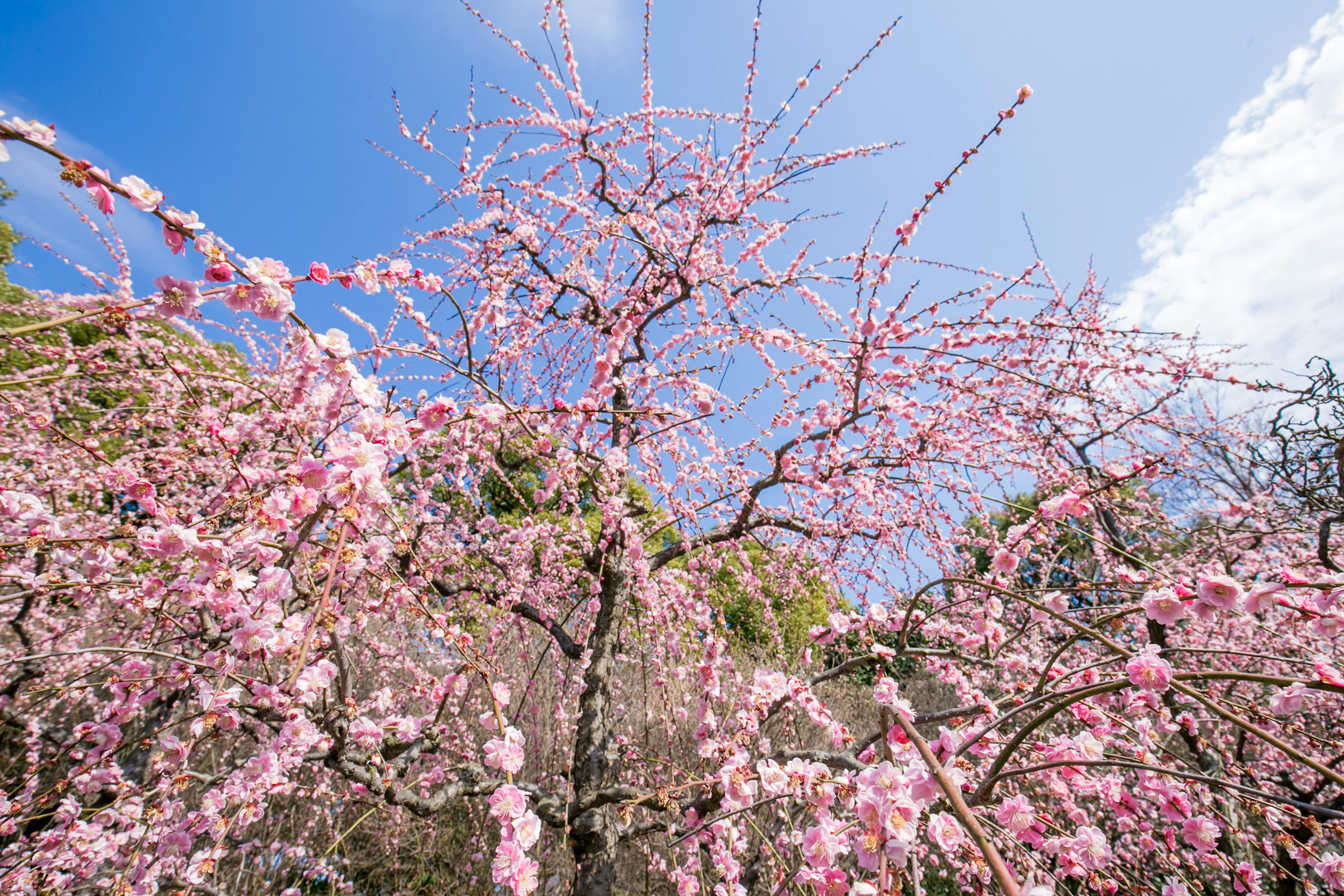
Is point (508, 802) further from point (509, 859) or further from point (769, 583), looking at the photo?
point (769, 583)

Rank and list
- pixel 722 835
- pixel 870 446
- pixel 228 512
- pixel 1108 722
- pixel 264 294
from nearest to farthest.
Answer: pixel 264 294 < pixel 228 512 < pixel 1108 722 < pixel 722 835 < pixel 870 446

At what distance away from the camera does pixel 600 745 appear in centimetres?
328

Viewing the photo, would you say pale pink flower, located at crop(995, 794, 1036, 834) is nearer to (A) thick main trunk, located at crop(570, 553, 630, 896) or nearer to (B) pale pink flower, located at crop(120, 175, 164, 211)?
(A) thick main trunk, located at crop(570, 553, 630, 896)

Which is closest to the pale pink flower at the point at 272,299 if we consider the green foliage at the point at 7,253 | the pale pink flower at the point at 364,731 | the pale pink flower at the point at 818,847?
the pale pink flower at the point at 364,731

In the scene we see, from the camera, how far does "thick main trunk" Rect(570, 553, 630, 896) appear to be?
289 centimetres

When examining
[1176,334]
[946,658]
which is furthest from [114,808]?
[1176,334]

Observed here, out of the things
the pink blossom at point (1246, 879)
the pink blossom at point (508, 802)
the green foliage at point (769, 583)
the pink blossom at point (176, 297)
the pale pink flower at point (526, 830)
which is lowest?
the pink blossom at point (1246, 879)

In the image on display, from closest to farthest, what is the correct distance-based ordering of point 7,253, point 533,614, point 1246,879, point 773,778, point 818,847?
point 818,847, point 773,778, point 1246,879, point 533,614, point 7,253

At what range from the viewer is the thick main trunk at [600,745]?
2.89m

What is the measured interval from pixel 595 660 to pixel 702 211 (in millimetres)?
→ 3475

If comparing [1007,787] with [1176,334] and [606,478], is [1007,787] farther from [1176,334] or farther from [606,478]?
[1176,334]

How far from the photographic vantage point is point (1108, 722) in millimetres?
2229

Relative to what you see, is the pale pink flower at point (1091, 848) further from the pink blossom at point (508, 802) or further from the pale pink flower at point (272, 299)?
the pale pink flower at point (272, 299)

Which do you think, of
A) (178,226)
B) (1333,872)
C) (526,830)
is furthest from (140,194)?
(1333,872)
